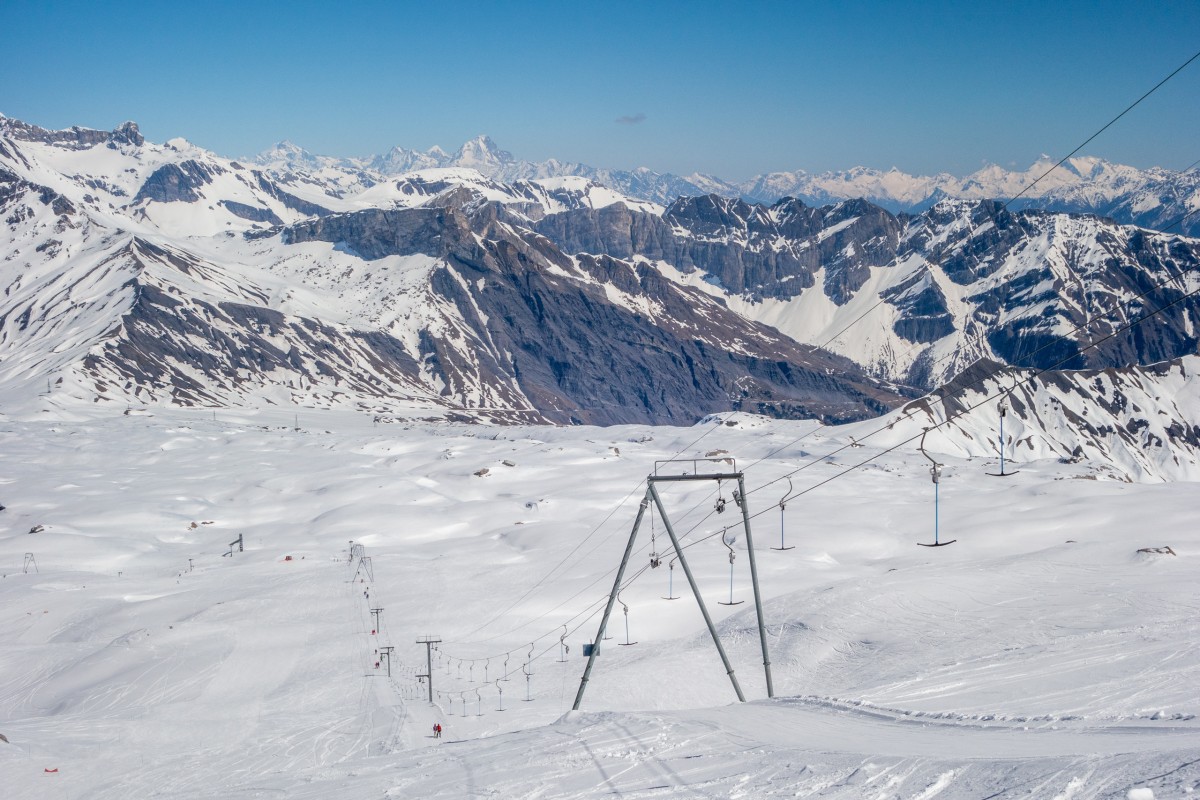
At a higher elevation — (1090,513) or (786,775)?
(786,775)

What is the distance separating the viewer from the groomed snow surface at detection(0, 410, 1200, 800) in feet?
84.0

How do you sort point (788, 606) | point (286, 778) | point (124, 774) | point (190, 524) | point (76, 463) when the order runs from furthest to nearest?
point (76, 463) → point (190, 524) → point (788, 606) → point (124, 774) → point (286, 778)

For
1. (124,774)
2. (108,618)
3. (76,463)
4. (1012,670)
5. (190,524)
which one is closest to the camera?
(1012,670)

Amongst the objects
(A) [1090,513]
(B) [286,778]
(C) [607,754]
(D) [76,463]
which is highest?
(D) [76,463]

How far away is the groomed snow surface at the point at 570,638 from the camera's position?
25609 mm

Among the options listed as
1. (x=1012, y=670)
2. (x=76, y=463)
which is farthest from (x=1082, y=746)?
(x=76, y=463)

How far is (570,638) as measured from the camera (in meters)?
71.2

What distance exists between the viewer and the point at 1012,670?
38469 millimetres

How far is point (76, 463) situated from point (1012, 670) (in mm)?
160999

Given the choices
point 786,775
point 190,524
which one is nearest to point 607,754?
point 786,775

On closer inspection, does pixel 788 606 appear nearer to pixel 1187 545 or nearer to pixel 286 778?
pixel 286 778

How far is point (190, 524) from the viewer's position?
128 meters

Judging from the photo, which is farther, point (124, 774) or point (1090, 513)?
point (1090, 513)

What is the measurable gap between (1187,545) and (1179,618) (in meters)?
45.2
